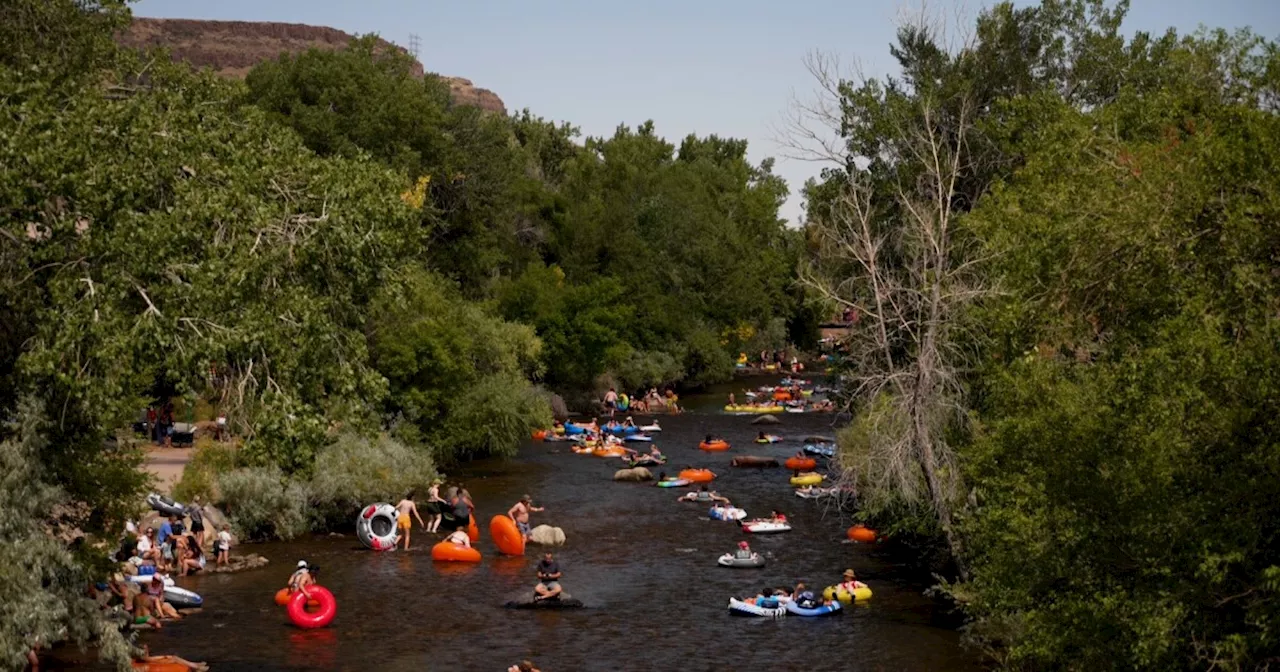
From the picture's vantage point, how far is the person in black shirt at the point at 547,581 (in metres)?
27.9

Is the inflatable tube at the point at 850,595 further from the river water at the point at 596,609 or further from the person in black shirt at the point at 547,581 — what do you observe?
the person in black shirt at the point at 547,581

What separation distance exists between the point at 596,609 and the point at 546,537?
6.47 m

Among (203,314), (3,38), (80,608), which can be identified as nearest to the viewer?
(203,314)

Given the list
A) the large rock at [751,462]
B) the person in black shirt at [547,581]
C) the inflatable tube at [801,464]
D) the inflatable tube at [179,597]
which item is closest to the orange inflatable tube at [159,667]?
the inflatable tube at [179,597]

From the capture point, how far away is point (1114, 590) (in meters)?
15.2

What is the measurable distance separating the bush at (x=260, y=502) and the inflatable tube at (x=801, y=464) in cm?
1857

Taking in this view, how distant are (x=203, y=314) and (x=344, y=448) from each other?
19.1m

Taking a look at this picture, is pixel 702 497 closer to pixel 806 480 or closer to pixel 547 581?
pixel 806 480

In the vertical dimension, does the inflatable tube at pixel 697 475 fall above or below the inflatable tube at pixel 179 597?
above

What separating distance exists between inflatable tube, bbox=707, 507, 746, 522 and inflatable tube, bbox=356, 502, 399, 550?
9.04m

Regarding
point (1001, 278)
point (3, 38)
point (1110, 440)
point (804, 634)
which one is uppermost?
point (3, 38)

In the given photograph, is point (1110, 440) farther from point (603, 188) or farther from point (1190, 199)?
point (603, 188)

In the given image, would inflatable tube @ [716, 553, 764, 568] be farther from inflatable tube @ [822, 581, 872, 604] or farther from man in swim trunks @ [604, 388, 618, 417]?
man in swim trunks @ [604, 388, 618, 417]

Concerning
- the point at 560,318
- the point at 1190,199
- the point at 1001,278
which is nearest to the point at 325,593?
the point at 1001,278
